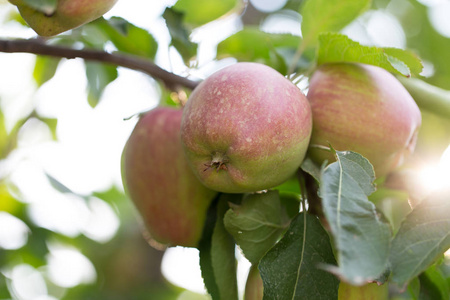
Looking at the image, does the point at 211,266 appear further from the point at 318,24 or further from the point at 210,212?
the point at 318,24

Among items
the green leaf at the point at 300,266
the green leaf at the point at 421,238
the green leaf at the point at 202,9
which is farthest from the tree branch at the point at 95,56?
the green leaf at the point at 421,238

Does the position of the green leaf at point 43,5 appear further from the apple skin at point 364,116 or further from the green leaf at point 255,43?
the green leaf at point 255,43

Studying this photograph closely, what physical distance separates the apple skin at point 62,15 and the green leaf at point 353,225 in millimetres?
353

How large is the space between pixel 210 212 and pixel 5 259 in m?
1.11

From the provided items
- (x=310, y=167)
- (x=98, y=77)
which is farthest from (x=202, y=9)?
(x=310, y=167)

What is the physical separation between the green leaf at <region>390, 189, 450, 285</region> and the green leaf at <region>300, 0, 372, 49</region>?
0.44 meters

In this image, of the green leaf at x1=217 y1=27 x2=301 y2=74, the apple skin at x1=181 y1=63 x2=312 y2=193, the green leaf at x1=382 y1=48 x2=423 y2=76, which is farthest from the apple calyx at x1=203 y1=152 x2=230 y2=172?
the green leaf at x1=217 y1=27 x2=301 y2=74

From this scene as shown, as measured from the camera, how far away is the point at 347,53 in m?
0.79

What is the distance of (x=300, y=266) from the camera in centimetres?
69

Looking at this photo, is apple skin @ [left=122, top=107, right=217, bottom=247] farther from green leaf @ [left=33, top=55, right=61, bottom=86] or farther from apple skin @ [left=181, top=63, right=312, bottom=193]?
green leaf @ [left=33, top=55, right=61, bottom=86]

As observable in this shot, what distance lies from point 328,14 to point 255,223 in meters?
0.44

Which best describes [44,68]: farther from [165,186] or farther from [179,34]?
[165,186]

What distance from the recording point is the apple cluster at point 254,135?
0.67 metres

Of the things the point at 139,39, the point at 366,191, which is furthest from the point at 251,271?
the point at 139,39
